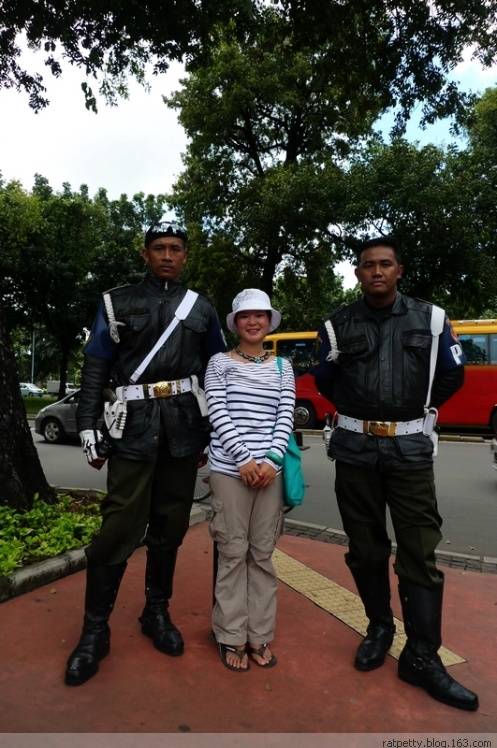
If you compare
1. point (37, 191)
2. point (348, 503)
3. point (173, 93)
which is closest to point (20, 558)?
point (348, 503)

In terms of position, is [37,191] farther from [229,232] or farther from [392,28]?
[392,28]

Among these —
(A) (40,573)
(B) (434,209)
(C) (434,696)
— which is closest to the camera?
(C) (434,696)

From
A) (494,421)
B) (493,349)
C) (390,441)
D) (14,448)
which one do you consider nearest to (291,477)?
(390,441)

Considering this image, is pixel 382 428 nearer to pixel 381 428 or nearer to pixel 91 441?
pixel 381 428

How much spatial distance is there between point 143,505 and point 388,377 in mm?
1334

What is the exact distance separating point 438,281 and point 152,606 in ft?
54.0

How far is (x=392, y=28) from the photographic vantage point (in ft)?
20.0

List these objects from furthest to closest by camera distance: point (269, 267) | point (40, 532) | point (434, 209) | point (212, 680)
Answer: point (269, 267) < point (434, 209) < point (40, 532) < point (212, 680)

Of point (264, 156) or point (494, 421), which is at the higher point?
point (264, 156)

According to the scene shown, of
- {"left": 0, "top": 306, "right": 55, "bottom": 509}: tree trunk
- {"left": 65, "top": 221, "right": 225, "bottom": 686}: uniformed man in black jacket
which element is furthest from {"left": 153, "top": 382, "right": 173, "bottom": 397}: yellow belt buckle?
{"left": 0, "top": 306, "right": 55, "bottom": 509}: tree trunk

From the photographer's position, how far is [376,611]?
117 inches

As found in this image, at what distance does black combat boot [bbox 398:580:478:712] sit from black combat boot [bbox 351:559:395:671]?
164 mm

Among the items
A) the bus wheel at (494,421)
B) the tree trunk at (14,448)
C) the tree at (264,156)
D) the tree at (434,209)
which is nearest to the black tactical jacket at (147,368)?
the tree trunk at (14,448)

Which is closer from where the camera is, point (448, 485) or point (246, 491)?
point (246, 491)
